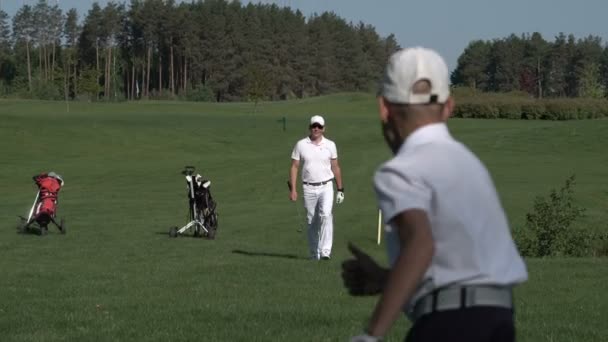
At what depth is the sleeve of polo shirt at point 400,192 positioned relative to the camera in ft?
13.3

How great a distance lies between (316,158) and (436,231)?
1370 centimetres

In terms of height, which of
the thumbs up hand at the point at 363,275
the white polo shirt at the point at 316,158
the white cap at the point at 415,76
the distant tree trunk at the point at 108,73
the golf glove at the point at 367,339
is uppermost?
the white cap at the point at 415,76

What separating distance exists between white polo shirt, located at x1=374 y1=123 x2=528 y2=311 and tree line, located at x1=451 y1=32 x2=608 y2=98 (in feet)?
527

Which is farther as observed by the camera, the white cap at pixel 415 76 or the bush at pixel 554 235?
the bush at pixel 554 235

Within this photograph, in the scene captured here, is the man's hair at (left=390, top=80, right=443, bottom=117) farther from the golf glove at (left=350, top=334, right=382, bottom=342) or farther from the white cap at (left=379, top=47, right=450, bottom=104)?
the golf glove at (left=350, top=334, right=382, bottom=342)

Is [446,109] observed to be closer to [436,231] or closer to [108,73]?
[436,231]

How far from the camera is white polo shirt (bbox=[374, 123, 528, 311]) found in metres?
4.08

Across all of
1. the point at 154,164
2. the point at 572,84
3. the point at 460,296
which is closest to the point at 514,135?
the point at 154,164

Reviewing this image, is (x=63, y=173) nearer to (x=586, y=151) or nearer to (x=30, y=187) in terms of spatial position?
(x=30, y=187)

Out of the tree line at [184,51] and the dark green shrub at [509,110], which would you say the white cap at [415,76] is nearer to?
the dark green shrub at [509,110]

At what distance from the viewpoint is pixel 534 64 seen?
18425 cm

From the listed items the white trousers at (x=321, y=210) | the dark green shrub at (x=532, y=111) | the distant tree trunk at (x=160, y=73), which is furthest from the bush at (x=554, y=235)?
the distant tree trunk at (x=160, y=73)

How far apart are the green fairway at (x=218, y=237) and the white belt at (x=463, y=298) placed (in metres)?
5.12

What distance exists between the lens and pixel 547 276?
46.5 feet
